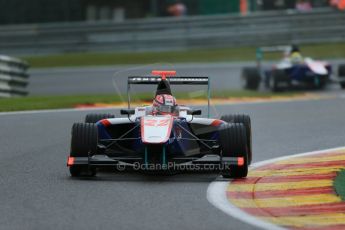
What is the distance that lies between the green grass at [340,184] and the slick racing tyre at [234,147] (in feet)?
3.12

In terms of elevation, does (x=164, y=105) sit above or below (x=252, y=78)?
above

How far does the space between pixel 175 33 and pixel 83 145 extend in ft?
70.9

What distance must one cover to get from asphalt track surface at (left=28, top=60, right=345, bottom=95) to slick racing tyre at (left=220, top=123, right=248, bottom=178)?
12042 mm

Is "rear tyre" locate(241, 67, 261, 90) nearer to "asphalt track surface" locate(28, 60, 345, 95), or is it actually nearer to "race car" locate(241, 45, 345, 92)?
"race car" locate(241, 45, 345, 92)

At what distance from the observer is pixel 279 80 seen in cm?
2314

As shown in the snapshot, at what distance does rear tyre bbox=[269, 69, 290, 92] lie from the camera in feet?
75.7

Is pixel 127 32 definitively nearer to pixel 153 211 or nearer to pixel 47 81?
→ pixel 47 81

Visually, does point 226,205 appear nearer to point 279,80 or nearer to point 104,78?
point 279,80

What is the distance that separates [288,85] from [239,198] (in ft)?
48.1

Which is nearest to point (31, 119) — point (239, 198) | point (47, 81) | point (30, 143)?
point (30, 143)

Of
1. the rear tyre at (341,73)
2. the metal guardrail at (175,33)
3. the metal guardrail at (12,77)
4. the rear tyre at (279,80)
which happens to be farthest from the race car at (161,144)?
the metal guardrail at (175,33)

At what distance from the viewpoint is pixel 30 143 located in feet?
44.2

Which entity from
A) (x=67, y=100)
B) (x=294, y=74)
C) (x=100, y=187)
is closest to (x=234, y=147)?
(x=100, y=187)

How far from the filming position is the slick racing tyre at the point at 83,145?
10.5m
